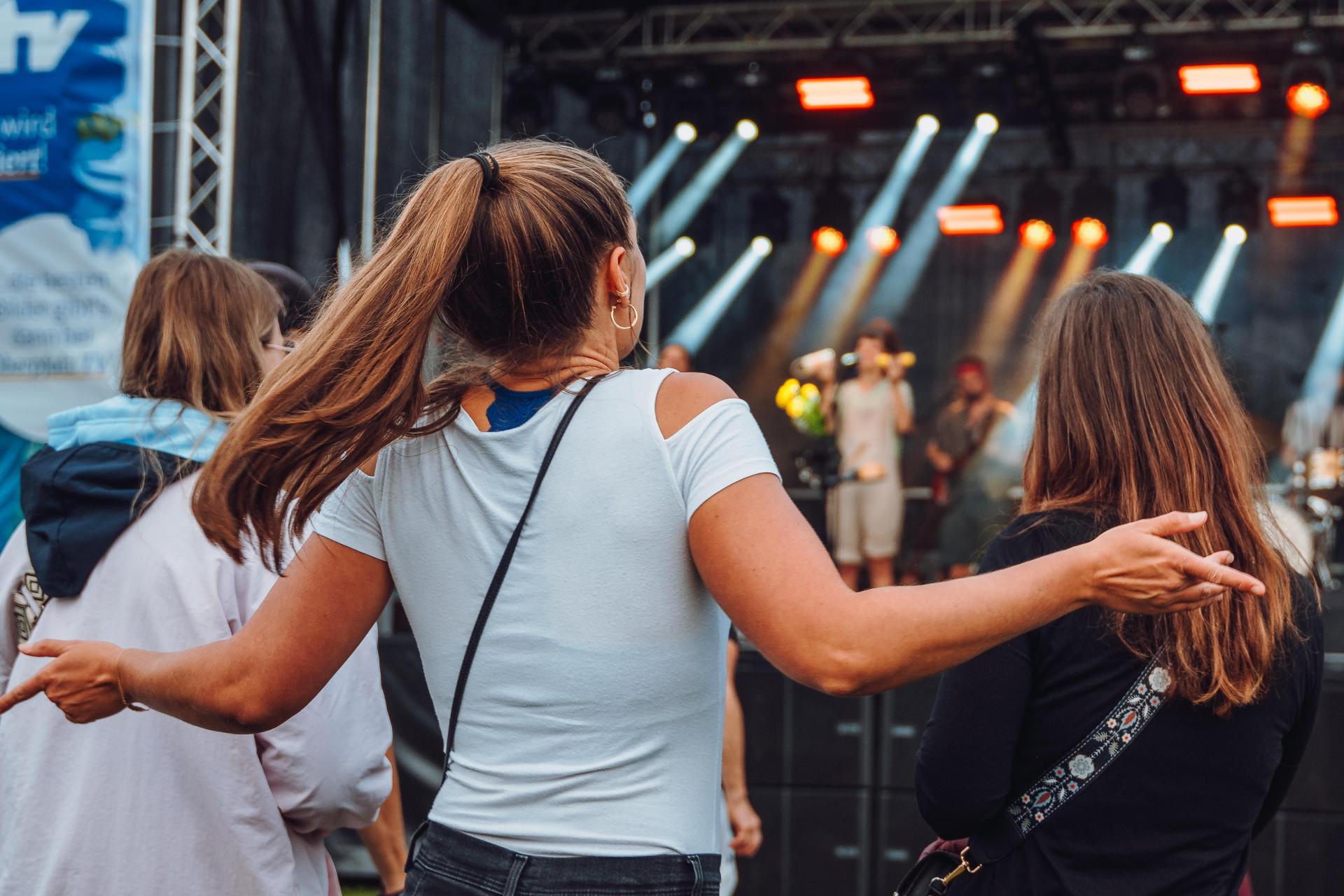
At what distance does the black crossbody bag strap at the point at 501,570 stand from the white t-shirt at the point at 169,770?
669 millimetres

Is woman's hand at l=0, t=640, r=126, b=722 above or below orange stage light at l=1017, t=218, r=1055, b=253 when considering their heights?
below

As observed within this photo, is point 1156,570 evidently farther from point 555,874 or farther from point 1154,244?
point 1154,244

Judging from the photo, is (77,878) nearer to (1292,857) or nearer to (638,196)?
(1292,857)

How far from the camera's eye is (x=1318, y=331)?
1212 cm

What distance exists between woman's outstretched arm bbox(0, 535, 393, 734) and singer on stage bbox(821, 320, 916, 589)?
861cm

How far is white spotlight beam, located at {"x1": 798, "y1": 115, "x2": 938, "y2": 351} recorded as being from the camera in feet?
41.9

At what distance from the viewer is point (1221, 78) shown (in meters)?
9.45

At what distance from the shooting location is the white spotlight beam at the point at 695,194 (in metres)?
13.0

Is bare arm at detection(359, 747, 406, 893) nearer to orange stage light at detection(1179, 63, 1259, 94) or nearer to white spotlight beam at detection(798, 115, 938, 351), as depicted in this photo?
orange stage light at detection(1179, 63, 1259, 94)

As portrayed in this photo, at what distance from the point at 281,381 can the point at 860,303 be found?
12.2 meters

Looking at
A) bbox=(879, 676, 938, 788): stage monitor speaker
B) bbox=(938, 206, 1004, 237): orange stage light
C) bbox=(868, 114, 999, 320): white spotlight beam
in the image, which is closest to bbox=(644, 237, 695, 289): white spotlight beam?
bbox=(868, 114, 999, 320): white spotlight beam

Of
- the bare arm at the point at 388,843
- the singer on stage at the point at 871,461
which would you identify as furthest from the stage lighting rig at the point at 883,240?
the bare arm at the point at 388,843

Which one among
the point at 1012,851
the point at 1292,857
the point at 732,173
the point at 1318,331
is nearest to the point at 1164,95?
the point at 1318,331

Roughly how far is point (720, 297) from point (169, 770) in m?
11.9
